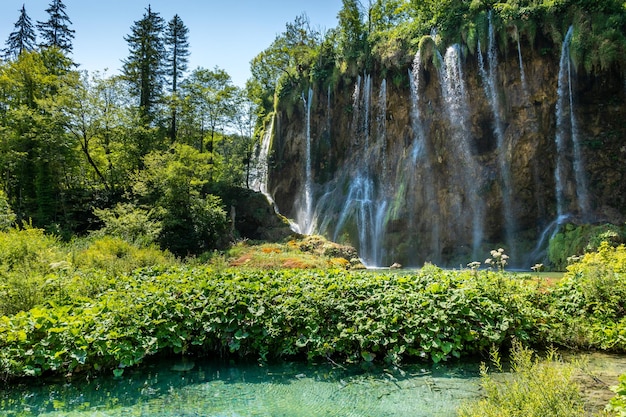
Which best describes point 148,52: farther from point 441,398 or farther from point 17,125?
point 441,398

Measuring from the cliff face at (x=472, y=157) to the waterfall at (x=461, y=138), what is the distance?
2.4 inches

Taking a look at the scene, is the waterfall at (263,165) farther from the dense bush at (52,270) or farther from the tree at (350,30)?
the dense bush at (52,270)

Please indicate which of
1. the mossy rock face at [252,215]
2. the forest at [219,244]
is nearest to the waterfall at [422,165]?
the forest at [219,244]

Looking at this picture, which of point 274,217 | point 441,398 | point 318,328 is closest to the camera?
point 441,398

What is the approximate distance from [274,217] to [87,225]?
11.4 meters

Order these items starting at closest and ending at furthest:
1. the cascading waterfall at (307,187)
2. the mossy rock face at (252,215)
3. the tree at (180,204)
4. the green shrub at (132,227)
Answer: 1. the green shrub at (132,227)
2. the tree at (180,204)
3. the mossy rock face at (252,215)
4. the cascading waterfall at (307,187)

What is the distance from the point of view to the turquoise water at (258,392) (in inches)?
191

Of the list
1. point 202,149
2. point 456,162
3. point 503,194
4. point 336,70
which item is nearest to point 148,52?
point 202,149

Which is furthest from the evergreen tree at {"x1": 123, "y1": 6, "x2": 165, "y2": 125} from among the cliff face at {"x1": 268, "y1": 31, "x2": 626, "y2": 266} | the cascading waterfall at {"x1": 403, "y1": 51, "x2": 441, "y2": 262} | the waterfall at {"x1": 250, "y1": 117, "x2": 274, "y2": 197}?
the cascading waterfall at {"x1": 403, "y1": 51, "x2": 441, "y2": 262}

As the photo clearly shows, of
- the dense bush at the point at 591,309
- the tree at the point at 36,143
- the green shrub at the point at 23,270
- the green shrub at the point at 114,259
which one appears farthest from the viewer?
the tree at the point at 36,143

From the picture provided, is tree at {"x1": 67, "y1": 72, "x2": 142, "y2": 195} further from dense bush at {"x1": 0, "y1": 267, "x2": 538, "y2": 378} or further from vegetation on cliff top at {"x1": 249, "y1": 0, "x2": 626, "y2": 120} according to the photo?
dense bush at {"x1": 0, "y1": 267, "x2": 538, "y2": 378}

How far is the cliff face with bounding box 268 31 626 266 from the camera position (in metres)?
21.7

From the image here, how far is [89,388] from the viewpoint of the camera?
5539mm

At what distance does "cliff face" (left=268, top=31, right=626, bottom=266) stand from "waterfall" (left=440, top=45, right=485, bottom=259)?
6 centimetres
